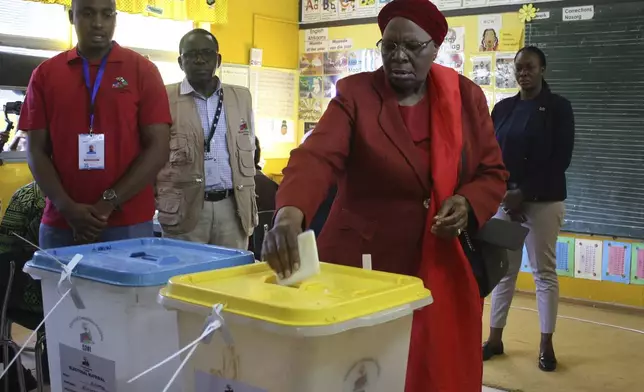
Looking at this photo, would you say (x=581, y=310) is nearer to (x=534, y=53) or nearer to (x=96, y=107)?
(x=534, y=53)

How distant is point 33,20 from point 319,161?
3448mm

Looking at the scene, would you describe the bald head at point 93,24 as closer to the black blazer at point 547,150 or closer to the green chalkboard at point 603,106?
the black blazer at point 547,150

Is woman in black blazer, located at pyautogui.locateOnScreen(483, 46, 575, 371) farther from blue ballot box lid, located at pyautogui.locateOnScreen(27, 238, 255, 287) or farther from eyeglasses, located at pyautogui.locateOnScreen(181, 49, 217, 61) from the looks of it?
blue ballot box lid, located at pyautogui.locateOnScreen(27, 238, 255, 287)

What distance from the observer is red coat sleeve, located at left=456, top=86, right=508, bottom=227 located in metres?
1.74

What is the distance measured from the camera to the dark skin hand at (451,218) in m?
1.65

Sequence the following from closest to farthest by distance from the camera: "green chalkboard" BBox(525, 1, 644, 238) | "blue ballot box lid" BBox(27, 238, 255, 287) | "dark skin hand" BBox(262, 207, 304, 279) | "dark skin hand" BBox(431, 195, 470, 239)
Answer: "dark skin hand" BBox(262, 207, 304, 279)
"blue ballot box lid" BBox(27, 238, 255, 287)
"dark skin hand" BBox(431, 195, 470, 239)
"green chalkboard" BBox(525, 1, 644, 238)

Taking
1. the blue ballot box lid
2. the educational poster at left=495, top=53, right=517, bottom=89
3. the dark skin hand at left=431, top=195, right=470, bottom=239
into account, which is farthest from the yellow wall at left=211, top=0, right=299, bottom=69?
the dark skin hand at left=431, top=195, right=470, bottom=239

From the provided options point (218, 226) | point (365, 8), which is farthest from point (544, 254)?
point (365, 8)

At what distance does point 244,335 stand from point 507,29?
424 centimetres

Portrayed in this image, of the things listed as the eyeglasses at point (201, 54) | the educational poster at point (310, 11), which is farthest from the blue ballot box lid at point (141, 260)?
the educational poster at point (310, 11)

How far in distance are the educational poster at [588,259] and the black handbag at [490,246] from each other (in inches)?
120

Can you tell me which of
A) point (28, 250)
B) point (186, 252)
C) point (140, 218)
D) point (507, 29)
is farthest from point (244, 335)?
point (507, 29)

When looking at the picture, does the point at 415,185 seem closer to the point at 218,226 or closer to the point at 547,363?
the point at 218,226

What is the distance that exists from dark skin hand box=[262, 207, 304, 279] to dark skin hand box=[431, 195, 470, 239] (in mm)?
418
